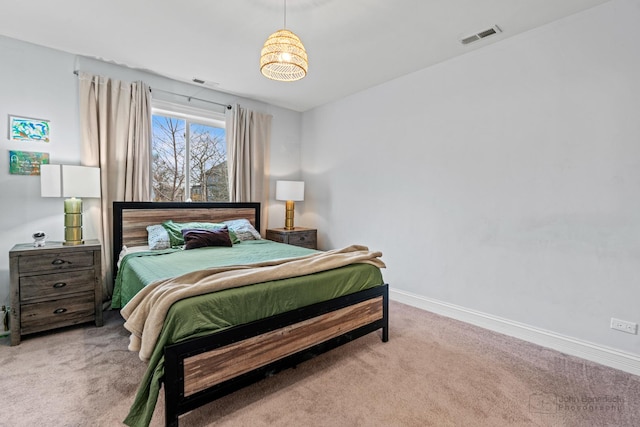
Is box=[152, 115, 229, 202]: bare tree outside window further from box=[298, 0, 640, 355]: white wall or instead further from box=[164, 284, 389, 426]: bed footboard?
box=[164, 284, 389, 426]: bed footboard

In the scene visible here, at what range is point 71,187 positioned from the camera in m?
2.74

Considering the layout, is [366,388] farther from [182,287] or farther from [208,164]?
[208,164]

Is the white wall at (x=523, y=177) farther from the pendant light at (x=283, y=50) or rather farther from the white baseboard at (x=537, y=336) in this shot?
the pendant light at (x=283, y=50)

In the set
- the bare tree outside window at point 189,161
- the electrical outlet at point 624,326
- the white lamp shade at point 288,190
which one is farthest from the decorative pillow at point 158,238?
the electrical outlet at point 624,326

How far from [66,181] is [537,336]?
4358mm

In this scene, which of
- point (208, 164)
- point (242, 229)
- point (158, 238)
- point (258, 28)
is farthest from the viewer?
point (208, 164)

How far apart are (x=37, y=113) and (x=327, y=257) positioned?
3.15 metres

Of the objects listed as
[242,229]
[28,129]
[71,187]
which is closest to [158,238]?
[71,187]

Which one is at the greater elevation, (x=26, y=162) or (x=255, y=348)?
(x=26, y=162)

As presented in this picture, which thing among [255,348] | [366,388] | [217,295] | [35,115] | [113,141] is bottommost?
[366,388]

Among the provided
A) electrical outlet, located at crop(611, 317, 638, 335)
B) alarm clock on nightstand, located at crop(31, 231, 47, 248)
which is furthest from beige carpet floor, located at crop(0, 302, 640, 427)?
alarm clock on nightstand, located at crop(31, 231, 47, 248)

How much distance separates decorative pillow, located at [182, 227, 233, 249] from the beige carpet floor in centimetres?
101

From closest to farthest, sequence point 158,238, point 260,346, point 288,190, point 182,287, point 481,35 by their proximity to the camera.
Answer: point 182,287, point 260,346, point 481,35, point 158,238, point 288,190

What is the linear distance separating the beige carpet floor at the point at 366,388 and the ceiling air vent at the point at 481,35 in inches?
106
